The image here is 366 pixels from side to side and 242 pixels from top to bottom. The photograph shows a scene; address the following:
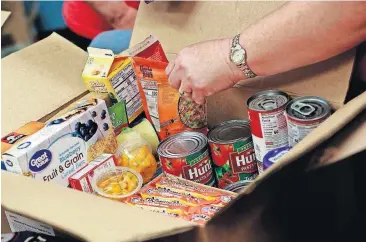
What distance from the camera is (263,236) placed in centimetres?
92

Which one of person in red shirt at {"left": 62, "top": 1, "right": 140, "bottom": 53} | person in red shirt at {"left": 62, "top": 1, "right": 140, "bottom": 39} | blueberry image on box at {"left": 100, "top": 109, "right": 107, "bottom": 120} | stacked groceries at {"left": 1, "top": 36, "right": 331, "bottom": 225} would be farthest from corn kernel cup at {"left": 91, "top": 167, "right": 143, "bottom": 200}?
person in red shirt at {"left": 62, "top": 1, "right": 140, "bottom": 39}

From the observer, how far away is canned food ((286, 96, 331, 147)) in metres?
1.08

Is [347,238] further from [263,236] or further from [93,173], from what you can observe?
[93,173]

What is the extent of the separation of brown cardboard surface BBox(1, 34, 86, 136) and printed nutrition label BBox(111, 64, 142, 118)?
117 millimetres

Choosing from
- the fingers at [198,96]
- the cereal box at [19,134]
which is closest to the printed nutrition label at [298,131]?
the fingers at [198,96]

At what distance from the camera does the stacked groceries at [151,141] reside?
3.65 ft

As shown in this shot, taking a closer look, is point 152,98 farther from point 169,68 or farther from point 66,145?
point 66,145

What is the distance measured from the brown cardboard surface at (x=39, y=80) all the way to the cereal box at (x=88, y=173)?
0.73ft

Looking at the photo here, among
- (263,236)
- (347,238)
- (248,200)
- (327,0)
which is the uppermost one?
(327,0)

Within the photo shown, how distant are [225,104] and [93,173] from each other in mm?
393

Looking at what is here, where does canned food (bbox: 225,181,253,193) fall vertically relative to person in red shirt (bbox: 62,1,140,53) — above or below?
below

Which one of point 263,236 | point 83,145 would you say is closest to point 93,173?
point 83,145

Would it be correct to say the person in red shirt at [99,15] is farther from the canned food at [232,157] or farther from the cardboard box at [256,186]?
the canned food at [232,157]

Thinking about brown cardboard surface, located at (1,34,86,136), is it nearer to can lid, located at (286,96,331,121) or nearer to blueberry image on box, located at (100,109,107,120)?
blueberry image on box, located at (100,109,107,120)
